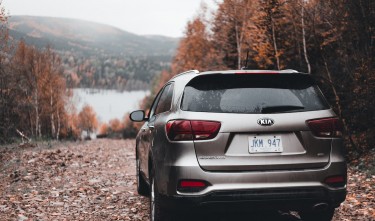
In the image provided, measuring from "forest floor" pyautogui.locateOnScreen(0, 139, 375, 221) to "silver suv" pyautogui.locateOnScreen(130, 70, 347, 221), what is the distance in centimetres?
76

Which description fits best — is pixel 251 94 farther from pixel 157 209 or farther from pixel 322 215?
pixel 322 215

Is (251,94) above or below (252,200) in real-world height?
above

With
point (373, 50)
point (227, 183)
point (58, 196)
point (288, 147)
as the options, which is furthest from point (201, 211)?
point (373, 50)

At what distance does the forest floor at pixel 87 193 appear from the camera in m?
6.99

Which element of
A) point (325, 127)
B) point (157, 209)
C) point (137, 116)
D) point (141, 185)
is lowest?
point (141, 185)

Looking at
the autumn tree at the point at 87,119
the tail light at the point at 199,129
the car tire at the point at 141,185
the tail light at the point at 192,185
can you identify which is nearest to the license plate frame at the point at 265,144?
the tail light at the point at 199,129

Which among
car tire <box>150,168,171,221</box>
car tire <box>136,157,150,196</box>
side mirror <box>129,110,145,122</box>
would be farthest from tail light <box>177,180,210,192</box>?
car tire <box>136,157,150,196</box>

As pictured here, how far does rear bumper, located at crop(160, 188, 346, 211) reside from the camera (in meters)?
4.36

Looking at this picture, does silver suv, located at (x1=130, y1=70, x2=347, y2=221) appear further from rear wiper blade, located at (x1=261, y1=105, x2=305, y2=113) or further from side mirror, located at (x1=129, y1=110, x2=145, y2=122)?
side mirror, located at (x1=129, y1=110, x2=145, y2=122)

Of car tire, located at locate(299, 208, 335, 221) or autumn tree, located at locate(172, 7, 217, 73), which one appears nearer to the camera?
car tire, located at locate(299, 208, 335, 221)

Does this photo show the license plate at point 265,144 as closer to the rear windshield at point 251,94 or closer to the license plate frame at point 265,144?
the license plate frame at point 265,144

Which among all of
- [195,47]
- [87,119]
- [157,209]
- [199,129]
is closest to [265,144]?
[199,129]

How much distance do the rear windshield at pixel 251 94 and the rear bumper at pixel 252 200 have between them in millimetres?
829

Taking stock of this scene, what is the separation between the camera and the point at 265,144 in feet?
14.6
